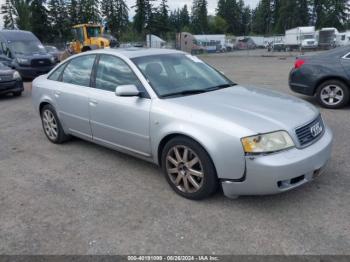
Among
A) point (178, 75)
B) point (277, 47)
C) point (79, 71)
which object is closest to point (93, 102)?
point (79, 71)

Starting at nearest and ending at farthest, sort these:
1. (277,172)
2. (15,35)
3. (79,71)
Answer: (277,172) → (79,71) → (15,35)

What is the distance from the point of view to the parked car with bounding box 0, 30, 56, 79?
47.4 ft

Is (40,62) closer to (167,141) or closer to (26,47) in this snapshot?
(26,47)

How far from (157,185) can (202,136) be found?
1.05 meters

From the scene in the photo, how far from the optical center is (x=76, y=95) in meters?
4.83

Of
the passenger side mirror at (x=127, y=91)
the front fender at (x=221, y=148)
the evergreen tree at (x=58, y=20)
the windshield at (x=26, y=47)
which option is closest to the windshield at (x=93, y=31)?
the windshield at (x=26, y=47)

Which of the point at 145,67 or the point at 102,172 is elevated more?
the point at 145,67

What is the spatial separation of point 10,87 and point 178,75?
25.0 ft

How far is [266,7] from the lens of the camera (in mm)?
95625

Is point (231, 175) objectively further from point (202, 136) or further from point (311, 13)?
point (311, 13)

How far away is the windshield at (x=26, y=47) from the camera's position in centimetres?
1524

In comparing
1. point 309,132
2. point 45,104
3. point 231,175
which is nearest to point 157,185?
point 231,175

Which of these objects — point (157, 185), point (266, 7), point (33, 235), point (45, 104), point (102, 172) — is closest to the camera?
point (33, 235)

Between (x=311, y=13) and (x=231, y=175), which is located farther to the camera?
(x=311, y=13)
